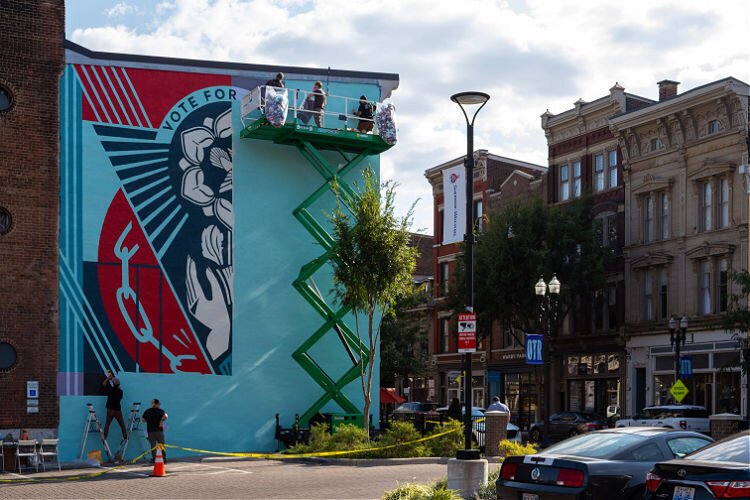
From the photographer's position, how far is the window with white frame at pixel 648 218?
155 feet

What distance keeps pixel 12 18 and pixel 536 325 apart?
2896 centimetres

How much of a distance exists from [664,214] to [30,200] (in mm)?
29959

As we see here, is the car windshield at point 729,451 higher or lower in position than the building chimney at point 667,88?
lower

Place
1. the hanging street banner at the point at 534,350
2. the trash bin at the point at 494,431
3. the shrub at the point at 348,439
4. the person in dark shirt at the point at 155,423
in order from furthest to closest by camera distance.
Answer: the hanging street banner at the point at 534,350, the shrub at the point at 348,439, the trash bin at the point at 494,431, the person in dark shirt at the point at 155,423

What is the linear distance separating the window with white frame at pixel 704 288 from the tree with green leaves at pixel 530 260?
4.62m

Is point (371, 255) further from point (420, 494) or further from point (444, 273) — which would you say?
point (444, 273)

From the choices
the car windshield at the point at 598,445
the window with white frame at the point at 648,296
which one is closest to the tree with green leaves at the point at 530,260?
the window with white frame at the point at 648,296

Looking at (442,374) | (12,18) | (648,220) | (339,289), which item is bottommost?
(442,374)

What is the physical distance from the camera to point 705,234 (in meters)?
43.9

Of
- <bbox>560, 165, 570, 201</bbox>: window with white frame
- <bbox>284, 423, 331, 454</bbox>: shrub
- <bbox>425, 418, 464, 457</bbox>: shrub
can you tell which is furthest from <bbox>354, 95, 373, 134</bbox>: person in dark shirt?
<bbox>560, 165, 570, 201</bbox>: window with white frame

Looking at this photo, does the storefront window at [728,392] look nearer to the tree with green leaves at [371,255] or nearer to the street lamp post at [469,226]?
the tree with green leaves at [371,255]

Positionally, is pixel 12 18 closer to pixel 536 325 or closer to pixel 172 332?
pixel 172 332

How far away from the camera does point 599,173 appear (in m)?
50.6

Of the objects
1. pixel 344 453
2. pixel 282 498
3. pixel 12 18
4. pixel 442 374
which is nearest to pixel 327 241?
pixel 344 453
